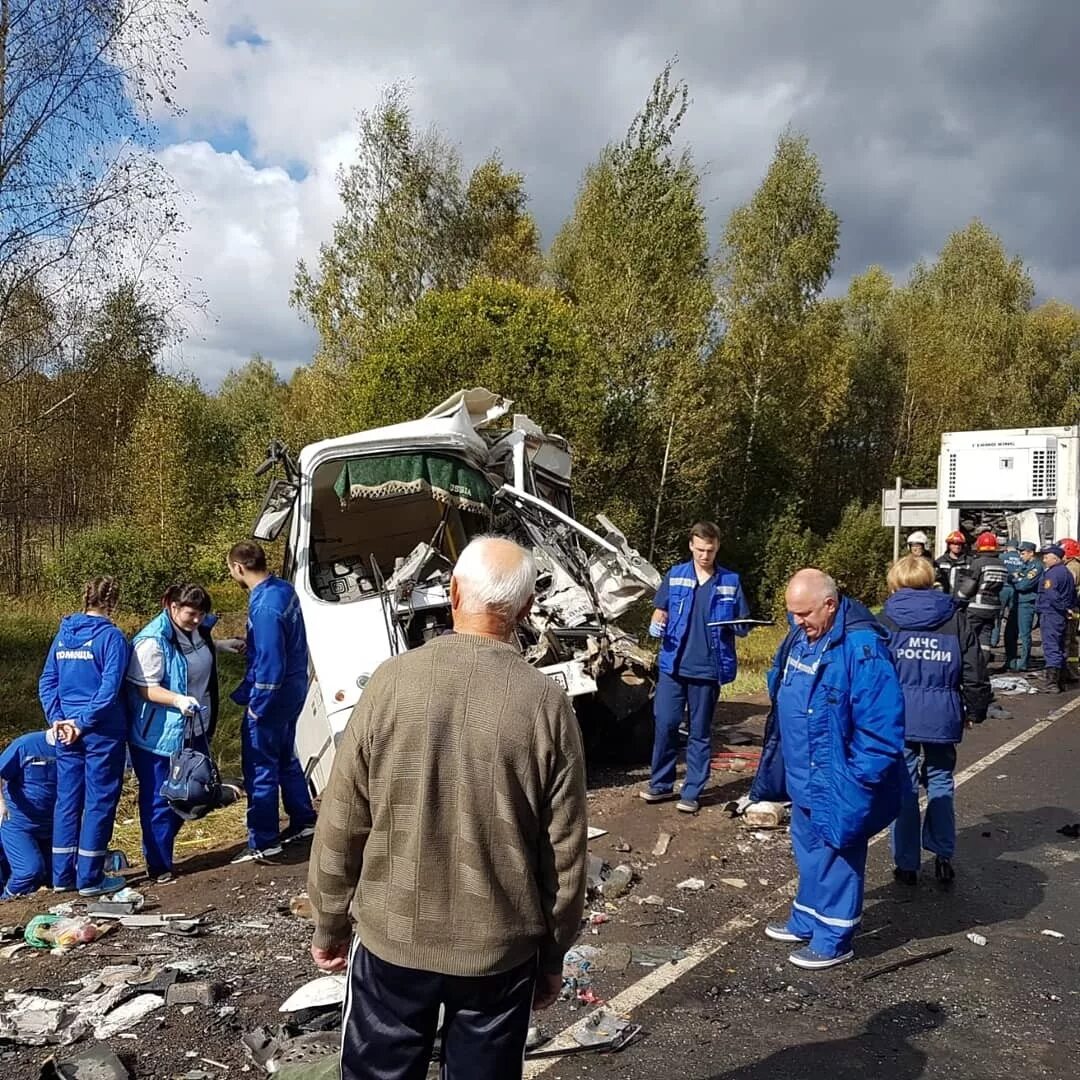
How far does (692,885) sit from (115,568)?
1536 cm

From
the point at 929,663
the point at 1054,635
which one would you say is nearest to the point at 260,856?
the point at 929,663

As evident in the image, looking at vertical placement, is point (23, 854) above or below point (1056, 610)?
below

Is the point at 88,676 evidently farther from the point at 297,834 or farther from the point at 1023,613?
the point at 1023,613

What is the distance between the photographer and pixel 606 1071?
126 inches

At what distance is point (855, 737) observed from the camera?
3.94 metres

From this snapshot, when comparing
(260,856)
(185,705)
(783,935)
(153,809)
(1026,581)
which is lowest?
(260,856)

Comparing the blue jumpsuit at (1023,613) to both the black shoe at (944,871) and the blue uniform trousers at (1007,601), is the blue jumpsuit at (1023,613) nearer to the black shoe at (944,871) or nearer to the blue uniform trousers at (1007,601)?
the blue uniform trousers at (1007,601)

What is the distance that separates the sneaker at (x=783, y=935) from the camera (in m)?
4.27

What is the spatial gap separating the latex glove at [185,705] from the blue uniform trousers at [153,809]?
0.68 feet

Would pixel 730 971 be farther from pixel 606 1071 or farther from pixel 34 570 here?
pixel 34 570

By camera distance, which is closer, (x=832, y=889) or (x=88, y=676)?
(x=832, y=889)

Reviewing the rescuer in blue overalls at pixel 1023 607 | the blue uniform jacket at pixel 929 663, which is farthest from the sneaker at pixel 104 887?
the rescuer in blue overalls at pixel 1023 607

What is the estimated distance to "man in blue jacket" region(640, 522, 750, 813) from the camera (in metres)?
6.14

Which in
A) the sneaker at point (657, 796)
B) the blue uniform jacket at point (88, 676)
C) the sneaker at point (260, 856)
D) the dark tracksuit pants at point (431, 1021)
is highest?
the blue uniform jacket at point (88, 676)
